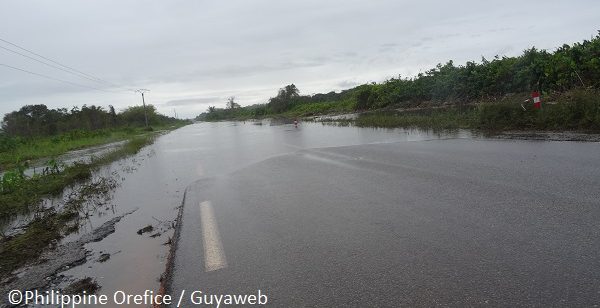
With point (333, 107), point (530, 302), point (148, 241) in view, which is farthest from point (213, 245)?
point (333, 107)

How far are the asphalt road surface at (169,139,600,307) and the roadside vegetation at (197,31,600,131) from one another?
4042 mm

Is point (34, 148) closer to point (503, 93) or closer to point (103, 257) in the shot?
point (103, 257)

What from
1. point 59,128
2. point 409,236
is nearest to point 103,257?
point 409,236

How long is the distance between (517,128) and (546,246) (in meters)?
10.7

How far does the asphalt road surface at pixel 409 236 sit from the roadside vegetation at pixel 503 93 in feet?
13.3

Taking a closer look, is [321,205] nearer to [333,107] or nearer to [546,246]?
[546,246]

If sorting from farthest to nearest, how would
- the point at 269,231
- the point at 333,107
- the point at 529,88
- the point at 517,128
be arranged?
1. the point at 333,107
2. the point at 529,88
3. the point at 517,128
4. the point at 269,231

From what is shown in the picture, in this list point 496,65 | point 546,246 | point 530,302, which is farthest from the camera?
point 496,65

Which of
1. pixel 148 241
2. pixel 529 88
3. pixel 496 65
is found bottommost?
pixel 148 241

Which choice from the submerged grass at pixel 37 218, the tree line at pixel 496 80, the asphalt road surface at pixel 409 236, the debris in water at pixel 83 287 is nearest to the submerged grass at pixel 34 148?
the submerged grass at pixel 37 218

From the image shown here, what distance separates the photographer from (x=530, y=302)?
284 cm

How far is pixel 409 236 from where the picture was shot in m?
4.36

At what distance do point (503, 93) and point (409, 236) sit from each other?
25.0 m

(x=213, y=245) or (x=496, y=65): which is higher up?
(x=496, y=65)
